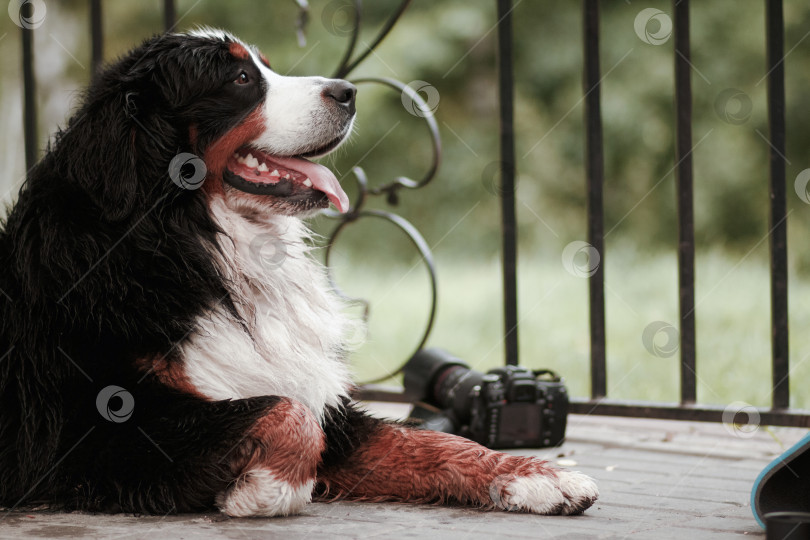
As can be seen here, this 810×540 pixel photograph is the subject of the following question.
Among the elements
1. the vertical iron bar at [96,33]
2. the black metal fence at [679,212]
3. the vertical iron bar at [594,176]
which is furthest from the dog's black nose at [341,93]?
the vertical iron bar at [96,33]

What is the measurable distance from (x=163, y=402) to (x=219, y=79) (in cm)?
78

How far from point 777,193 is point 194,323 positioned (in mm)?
1717

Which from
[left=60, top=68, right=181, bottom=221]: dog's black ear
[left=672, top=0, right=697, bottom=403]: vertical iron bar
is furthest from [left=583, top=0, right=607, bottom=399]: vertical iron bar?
[left=60, top=68, right=181, bottom=221]: dog's black ear

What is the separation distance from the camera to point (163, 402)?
5.81 feet

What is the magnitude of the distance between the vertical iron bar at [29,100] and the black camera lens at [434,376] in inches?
58.5

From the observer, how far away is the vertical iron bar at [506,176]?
9.64ft

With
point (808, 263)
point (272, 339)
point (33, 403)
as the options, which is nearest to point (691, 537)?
point (272, 339)

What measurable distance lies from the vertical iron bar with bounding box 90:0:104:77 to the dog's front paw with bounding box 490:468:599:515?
2.18 metres

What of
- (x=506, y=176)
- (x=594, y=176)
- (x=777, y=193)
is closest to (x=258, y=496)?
(x=506, y=176)

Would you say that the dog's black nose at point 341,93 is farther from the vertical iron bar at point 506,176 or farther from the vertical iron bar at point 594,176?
the vertical iron bar at point 594,176

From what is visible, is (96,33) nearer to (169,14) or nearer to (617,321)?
(169,14)

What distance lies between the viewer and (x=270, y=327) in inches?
82.4

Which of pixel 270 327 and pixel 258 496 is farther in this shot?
pixel 270 327

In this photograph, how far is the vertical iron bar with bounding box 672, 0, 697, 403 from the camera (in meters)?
2.73
